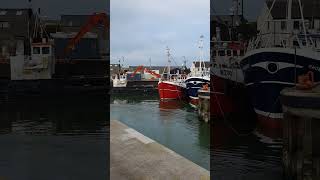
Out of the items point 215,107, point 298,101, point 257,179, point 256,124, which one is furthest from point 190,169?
point 215,107


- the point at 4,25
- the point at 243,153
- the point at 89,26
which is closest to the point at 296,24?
the point at 243,153

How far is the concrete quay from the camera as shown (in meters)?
10.4

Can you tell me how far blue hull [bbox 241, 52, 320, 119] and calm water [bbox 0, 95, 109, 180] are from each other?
24.2 ft

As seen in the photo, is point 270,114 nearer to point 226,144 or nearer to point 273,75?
point 273,75

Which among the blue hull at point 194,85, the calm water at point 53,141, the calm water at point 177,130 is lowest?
the calm water at point 177,130

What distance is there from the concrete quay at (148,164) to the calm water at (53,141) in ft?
2.11

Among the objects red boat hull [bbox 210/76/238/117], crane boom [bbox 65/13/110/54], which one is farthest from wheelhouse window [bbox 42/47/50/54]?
red boat hull [bbox 210/76/238/117]

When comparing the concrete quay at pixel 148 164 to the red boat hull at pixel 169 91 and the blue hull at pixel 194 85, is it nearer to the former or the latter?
the blue hull at pixel 194 85

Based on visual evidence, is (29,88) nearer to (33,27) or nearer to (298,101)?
(33,27)

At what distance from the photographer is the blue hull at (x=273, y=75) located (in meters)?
17.9

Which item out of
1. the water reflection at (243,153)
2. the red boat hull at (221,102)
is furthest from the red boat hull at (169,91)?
the water reflection at (243,153)

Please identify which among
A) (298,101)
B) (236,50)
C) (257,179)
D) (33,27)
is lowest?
(257,179)

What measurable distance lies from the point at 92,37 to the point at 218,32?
20704 mm

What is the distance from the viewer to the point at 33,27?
1900 inches
